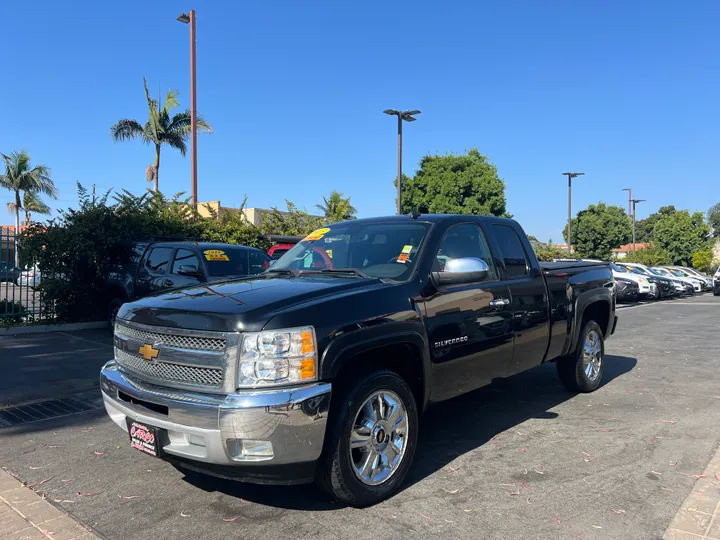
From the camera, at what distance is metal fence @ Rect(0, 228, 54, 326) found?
11.1 metres

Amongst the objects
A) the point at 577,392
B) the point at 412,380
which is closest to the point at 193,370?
the point at 412,380

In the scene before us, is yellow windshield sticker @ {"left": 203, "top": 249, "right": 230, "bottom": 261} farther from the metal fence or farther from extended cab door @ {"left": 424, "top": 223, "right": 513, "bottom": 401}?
extended cab door @ {"left": 424, "top": 223, "right": 513, "bottom": 401}

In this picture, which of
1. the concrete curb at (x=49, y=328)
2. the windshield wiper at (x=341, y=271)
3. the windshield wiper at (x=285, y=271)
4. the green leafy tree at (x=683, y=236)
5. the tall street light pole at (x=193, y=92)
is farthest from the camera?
the green leafy tree at (x=683, y=236)

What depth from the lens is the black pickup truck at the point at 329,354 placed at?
315 centimetres

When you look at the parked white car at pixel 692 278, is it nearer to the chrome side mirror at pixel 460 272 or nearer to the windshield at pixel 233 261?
the windshield at pixel 233 261

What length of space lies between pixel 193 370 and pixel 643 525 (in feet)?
9.26

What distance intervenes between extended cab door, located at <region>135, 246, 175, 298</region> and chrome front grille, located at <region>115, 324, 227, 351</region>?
606 centimetres

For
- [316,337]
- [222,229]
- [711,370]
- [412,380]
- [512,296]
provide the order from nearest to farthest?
1. [316,337]
2. [412,380]
3. [512,296]
4. [711,370]
5. [222,229]

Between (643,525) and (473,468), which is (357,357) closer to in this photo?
(473,468)

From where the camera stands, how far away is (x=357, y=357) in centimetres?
362

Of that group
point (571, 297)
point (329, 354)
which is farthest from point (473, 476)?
point (571, 297)

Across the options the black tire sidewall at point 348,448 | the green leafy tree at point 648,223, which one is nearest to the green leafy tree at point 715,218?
the green leafy tree at point 648,223

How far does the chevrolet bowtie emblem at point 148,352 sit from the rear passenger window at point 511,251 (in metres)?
3.07

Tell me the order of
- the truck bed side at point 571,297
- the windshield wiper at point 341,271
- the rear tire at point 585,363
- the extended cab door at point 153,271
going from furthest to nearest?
1. the extended cab door at point 153,271
2. the rear tire at point 585,363
3. the truck bed side at point 571,297
4. the windshield wiper at point 341,271
